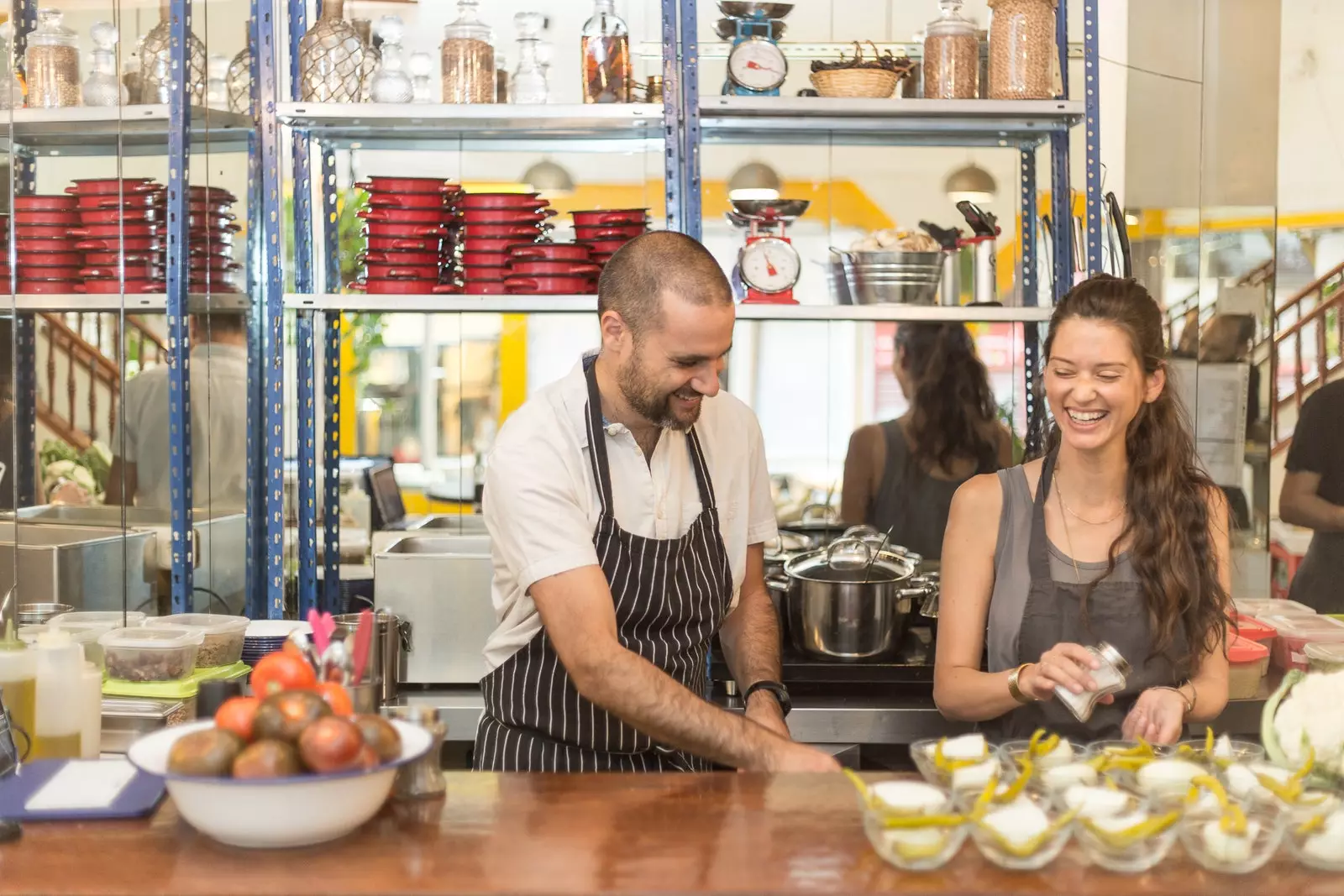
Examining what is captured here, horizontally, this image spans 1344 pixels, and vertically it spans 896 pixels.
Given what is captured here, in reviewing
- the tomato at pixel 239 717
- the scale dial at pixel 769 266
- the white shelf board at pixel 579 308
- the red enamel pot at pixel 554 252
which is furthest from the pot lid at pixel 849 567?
the tomato at pixel 239 717

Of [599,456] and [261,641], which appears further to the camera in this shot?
[261,641]

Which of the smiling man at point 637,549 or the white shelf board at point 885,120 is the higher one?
the white shelf board at point 885,120

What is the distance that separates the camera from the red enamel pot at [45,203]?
316 centimetres

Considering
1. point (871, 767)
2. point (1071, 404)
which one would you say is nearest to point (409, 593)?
point (871, 767)

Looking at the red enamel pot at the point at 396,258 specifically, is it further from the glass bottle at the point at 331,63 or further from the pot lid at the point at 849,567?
the pot lid at the point at 849,567

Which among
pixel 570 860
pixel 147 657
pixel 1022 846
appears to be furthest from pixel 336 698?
pixel 147 657

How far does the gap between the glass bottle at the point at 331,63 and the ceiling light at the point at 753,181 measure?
3.57 ft

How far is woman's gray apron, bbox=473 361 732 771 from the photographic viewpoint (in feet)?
7.70

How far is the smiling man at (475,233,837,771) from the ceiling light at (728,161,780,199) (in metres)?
1.42

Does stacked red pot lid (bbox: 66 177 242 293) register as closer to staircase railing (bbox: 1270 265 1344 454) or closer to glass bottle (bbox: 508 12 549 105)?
glass bottle (bbox: 508 12 549 105)

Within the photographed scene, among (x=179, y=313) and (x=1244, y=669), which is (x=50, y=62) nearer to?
(x=179, y=313)

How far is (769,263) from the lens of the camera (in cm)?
345

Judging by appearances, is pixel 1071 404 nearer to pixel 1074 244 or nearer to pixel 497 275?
pixel 1074 244

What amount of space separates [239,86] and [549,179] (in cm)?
88
